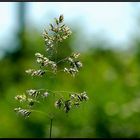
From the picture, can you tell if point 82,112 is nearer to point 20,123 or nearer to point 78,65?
point 20,123

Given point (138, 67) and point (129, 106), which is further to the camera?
point (138, 67)

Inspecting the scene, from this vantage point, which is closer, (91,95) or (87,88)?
(91,95)

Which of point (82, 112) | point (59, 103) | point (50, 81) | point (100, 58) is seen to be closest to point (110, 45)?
point (100, 58)

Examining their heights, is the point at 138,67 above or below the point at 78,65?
below

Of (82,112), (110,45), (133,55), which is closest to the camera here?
(82,112)
